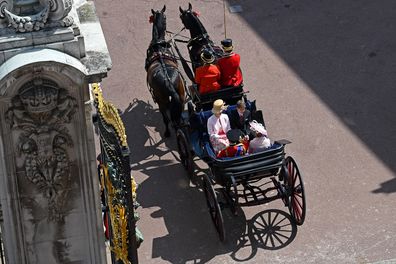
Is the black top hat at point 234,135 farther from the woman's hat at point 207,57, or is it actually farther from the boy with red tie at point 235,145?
the woman's hat at point 207,57

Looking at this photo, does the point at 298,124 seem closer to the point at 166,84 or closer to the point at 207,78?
the point at 207,78

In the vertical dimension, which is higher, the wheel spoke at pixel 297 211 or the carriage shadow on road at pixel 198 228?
the wheel spoke at pixel 297 211

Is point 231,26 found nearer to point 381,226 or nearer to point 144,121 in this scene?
point 144,121

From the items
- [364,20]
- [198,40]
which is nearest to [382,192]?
[198,40]

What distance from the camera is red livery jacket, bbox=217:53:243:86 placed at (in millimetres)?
14328

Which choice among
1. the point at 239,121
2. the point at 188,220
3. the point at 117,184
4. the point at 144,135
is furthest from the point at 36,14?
the point at 144,135

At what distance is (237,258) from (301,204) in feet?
3.99

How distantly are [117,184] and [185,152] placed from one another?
6.74 meters

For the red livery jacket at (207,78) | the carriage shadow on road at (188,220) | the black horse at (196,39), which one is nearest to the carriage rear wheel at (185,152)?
the carriage shadow on road at (188,220)

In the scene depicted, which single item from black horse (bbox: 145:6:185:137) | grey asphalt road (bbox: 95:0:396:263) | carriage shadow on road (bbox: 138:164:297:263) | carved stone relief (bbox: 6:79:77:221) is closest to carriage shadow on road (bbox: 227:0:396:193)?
grey asphalt road (bbox: 95:0:396:263)

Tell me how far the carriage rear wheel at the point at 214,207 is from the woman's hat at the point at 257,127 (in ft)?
3.10

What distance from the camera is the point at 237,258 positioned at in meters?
12.9

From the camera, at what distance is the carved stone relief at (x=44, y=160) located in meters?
6.43

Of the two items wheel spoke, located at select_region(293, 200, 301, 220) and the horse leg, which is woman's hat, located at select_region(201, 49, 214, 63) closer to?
the horse leg
